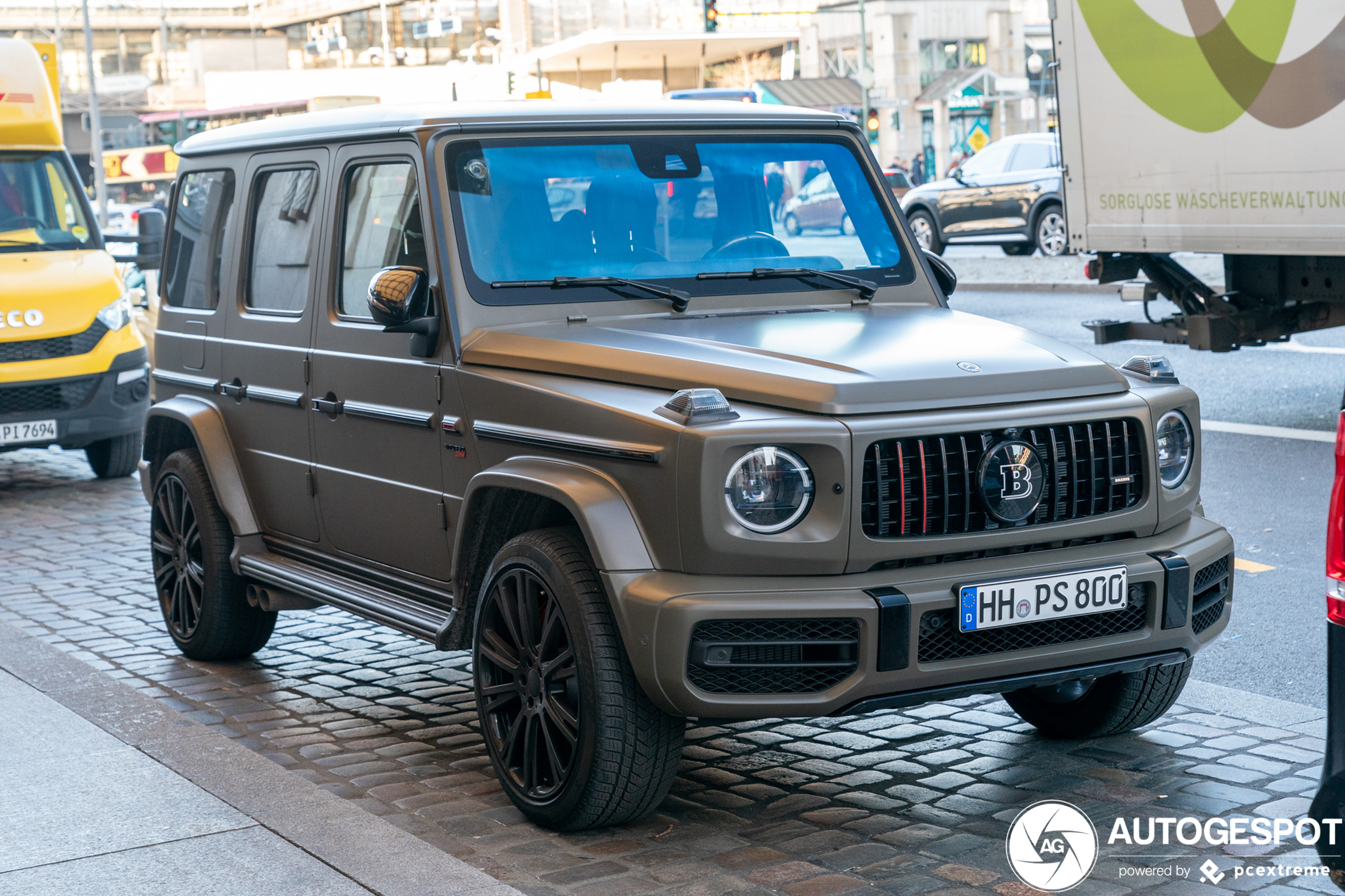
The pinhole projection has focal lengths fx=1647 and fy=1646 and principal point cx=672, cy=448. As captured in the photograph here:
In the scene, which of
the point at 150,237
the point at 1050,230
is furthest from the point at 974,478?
→ the point at 1050,230

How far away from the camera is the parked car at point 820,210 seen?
17.9 feet

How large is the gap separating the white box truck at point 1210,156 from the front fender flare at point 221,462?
6821mm

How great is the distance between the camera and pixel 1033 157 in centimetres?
2512

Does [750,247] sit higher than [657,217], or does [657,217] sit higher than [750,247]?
[657,217]

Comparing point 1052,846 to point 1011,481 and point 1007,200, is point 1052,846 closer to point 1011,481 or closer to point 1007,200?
point 1011,481

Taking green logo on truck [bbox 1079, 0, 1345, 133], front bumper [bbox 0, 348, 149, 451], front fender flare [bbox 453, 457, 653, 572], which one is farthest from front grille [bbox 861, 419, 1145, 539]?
front bumper [bbox 0, 348, 149, 451]

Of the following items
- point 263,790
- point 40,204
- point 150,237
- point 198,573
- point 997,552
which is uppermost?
point 40,204

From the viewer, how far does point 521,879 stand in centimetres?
403

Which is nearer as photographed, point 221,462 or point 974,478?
point 974,478

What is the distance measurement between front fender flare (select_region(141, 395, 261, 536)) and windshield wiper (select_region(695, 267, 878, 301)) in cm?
208

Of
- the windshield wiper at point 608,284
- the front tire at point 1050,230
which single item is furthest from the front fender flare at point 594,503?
the front tire at point 1050,230

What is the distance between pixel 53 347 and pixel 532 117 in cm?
696

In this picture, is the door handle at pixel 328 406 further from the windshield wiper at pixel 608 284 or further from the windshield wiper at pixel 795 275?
the windshield wiper at pixel 795 275

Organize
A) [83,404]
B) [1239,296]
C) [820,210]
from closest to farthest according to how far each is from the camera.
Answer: [820,210]
[83,404]
[1239,296]
